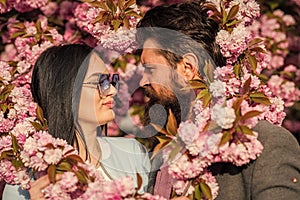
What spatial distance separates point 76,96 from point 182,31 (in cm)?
56

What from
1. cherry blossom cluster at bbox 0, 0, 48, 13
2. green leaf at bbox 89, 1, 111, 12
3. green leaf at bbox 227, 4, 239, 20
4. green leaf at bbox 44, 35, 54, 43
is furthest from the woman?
cherry blossom cluster at bbox 0, 0, 48, 13

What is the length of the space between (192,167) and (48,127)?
908 millimetres

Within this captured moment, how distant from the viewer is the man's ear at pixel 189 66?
2.93 metres

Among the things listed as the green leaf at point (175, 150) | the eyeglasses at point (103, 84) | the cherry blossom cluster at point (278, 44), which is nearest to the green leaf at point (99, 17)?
the eyeglasses at point (103, 84)

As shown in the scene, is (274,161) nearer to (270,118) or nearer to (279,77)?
(270,118)

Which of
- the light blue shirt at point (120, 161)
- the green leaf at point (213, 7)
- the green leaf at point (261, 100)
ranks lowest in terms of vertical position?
the light blue shirt at point (120, 161)

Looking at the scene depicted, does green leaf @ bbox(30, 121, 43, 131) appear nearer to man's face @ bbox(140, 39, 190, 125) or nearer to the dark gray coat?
man's face @ bbox(140, 39, 190, 125)

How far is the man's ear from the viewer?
2.93 m

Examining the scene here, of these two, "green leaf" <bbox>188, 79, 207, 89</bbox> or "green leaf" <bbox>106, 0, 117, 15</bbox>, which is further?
"green leaf" <bbox>106, 0, 117, 15</bbox>

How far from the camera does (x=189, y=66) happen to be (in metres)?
2.96

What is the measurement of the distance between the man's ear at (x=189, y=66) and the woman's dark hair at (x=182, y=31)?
20mm

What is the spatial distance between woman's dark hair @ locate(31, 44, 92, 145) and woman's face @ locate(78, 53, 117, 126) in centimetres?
4

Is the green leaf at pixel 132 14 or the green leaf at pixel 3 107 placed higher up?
the green leaf at pixel 132 14

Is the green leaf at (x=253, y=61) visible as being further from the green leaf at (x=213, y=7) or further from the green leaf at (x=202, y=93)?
the green leaf at (x=202, y=93)
